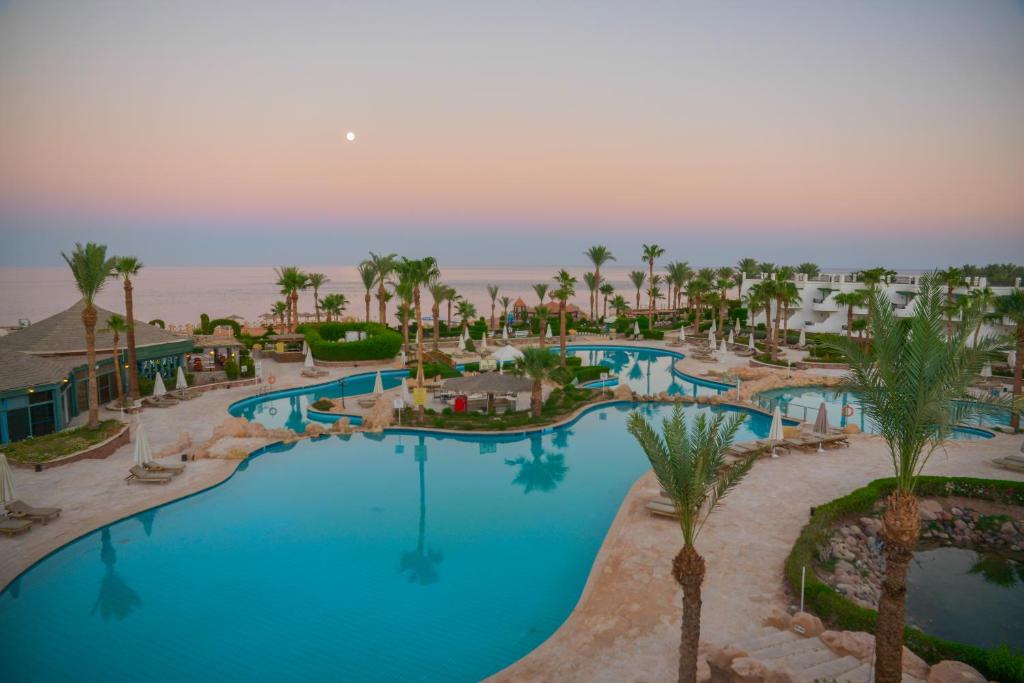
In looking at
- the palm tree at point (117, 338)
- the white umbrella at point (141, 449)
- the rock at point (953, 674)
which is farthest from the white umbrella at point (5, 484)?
the rock at point (953, 674)

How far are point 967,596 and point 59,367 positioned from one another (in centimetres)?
2984

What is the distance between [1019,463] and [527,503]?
15141 mm

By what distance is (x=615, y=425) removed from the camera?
26.0 m

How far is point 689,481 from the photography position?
26.3 feet

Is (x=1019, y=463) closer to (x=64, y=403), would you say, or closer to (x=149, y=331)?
(x=64, y=403)

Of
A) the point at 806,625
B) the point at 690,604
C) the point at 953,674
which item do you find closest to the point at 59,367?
the point at 690,604

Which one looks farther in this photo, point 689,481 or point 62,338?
point 62,338

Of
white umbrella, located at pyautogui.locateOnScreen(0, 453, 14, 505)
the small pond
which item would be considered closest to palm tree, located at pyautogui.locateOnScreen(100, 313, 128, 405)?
white umbrella, located at pyautogui.locateOnScreen(0, 453, 14, 505)

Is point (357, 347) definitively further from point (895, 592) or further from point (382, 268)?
point (895, 592)

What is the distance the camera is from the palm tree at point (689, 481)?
307 inches

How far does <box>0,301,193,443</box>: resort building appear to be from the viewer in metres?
20.7

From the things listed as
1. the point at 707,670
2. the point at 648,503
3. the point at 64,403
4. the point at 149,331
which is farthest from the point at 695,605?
the point at 149,331

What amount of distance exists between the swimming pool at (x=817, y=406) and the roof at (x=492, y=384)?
10236 mm

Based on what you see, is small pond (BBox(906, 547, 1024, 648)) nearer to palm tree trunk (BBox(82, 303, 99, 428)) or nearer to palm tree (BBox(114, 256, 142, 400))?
palm tree trunk (BBox(82, 303, 99, 428))
